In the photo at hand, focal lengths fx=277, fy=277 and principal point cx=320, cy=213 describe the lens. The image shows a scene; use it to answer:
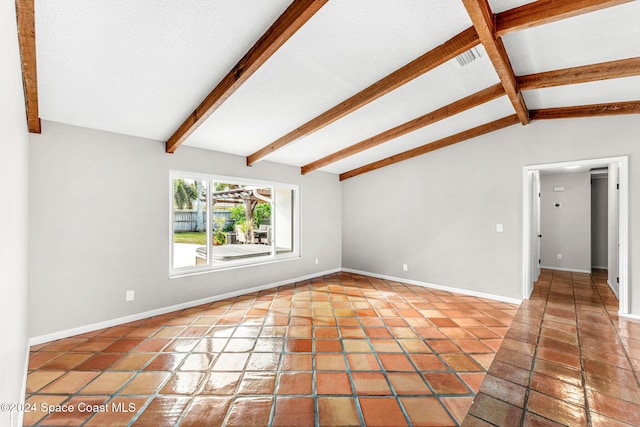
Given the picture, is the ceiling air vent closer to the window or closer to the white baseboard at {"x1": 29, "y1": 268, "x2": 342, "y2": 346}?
the window

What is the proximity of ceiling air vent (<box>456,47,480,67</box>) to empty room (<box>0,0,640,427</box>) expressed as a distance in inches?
2.5

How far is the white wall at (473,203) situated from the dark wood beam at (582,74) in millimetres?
1310

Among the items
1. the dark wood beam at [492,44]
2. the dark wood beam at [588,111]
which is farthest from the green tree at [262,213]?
the dark wood beam at [588,111]

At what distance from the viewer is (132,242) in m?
3.38

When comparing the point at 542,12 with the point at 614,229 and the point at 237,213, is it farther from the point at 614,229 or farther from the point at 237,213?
the point at 237,213

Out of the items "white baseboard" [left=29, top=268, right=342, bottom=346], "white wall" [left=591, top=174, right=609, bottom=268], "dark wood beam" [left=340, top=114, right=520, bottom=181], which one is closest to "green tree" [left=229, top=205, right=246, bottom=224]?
"white baseboard" [left=29, top=268, right=342, bottom=346]

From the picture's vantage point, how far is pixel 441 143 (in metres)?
4.80

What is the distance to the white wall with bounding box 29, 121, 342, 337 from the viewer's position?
281 cm

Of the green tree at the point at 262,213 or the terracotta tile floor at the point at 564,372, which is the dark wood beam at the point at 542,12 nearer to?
the terracotta tile floor at the point at 564,372

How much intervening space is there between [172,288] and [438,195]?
4519 mm

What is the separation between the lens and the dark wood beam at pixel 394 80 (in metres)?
2.29

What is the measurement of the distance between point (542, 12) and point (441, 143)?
2.89 m

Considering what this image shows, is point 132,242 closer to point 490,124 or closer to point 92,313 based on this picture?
point 92,313

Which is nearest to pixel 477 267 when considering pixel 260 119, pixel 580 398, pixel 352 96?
pixel 580 398
